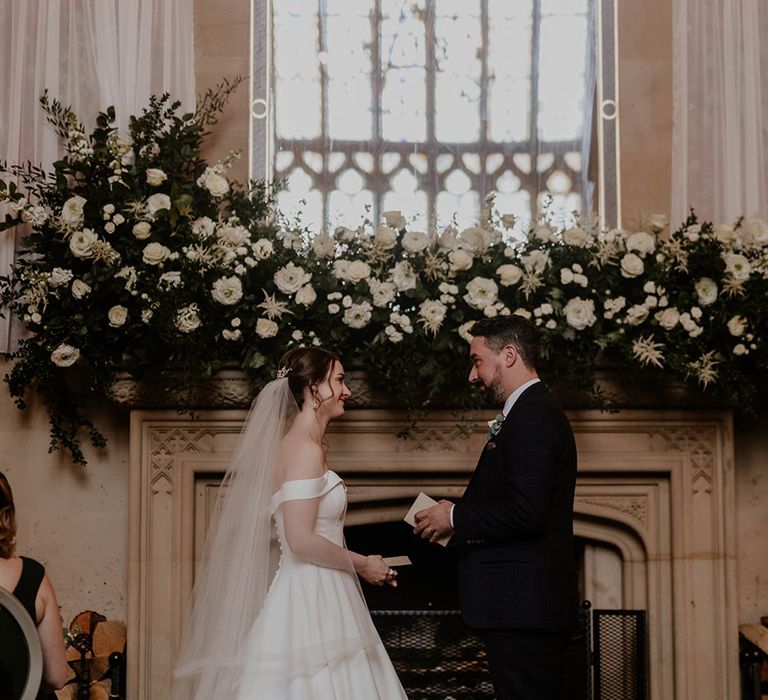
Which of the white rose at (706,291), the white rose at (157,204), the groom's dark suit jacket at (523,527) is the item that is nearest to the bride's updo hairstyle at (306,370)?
the groom's dark suit jacket at (523,527)

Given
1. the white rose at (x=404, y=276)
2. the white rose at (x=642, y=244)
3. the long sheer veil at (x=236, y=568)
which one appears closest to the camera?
the long sheer veil at (x=236, y=568)

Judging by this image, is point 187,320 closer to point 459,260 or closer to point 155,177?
point 155,177

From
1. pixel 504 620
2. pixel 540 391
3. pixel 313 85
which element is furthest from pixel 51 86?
pixel 504 620

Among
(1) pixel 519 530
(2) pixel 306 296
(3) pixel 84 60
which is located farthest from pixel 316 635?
(3) pixel 84 60

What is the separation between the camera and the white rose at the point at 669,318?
4914mm

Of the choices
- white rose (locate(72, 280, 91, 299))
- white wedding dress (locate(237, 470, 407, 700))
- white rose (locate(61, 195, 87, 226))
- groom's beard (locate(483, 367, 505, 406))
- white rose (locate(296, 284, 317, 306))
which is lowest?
white wedding dress (locate(237, 470, 407, 700))

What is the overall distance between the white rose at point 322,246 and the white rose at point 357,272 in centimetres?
20

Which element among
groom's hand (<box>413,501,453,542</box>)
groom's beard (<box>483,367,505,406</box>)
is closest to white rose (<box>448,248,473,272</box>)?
groom's beard (<box>483,367,505,406</box>)

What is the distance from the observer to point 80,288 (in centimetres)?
495

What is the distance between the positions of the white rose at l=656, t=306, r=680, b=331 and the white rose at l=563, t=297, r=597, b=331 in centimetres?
30

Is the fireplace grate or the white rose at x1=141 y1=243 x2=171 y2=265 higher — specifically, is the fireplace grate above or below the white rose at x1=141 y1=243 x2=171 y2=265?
below

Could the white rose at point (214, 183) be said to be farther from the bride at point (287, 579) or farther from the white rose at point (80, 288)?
the bride at point (287, 579)

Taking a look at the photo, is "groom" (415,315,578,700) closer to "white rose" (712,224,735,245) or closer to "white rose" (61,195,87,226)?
"white rose" (712,224,735,245)

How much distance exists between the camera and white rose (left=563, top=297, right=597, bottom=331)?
488cm
